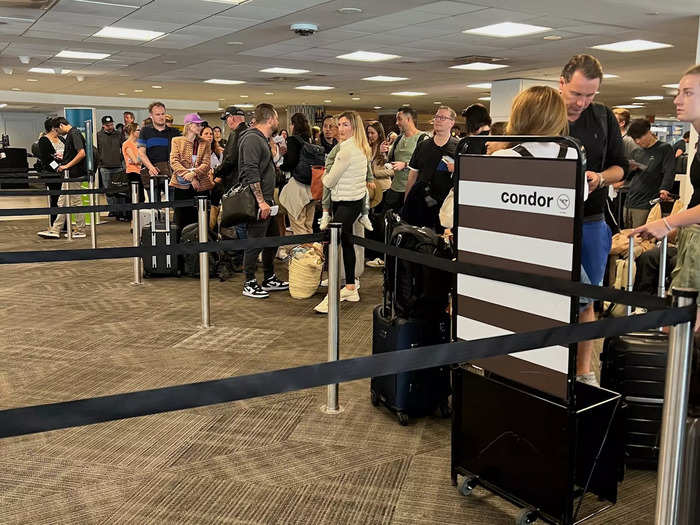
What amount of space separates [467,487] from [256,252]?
13.5 ft

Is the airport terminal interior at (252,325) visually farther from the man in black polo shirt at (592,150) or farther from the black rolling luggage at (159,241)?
the man in black polo shirt at (592,150)

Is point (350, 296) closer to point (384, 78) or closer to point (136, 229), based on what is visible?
point (136, 229)

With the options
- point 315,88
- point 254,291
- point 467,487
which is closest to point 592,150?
point 467,487

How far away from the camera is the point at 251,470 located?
2.86 meters

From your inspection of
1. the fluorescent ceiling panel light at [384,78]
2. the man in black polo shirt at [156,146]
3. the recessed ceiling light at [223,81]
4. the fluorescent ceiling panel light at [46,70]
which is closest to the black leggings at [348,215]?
the man in black polo shirt at [156,146]

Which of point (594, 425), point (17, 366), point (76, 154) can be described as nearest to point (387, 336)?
point (594, 425)

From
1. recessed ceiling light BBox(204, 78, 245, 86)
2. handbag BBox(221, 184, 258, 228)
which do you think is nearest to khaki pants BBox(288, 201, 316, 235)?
handbag BBox(221, 184, 258, 228)

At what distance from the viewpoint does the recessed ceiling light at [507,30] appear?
9.00 meters

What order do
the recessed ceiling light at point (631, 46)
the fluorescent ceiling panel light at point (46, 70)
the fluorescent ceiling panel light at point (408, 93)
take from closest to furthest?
the recessed ceiling light at point (631, 46) < the fluorescent ceiling panel light at point (46, 70) < the fluorescent ceiling panel light at point (408, 93)

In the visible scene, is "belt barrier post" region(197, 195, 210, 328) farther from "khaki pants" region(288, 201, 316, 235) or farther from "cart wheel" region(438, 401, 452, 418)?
"cart wheel" region(438, 401, 452, 418)

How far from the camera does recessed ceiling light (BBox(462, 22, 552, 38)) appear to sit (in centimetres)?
900

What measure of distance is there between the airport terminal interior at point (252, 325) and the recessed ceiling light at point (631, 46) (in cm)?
10

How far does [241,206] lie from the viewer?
5891 millimetres

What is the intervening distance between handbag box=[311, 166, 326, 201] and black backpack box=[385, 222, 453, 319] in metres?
3.40
